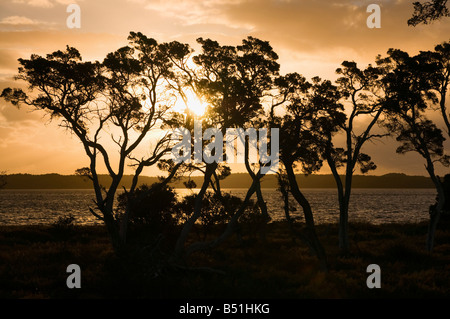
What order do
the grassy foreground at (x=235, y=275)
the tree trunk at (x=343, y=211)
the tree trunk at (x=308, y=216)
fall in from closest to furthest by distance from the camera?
the grassy foreground at (x=235, y=275)
the tree trunk at (x=308, y=216)
the tree trunk at (x=343, y=211)

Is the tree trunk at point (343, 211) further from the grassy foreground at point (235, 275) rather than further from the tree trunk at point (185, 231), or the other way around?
the tree trunk at point (185, 231)

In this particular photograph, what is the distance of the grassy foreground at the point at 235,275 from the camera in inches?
656

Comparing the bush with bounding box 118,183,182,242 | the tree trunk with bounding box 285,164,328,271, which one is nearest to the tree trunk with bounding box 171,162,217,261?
the tree trunk with bounding box 285,164,328,271

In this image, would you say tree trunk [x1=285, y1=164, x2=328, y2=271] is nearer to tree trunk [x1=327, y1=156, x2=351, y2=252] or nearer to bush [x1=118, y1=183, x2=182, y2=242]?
tree trunk [x1=327, y1=156, x2=351, y2=252]

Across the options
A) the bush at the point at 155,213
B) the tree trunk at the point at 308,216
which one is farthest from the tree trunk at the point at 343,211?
the bush at the point at 155,213

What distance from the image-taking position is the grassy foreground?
54.6 feet

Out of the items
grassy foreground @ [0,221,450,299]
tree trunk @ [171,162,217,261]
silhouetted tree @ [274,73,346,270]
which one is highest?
silhouetted tree @ [274,73,346,270]

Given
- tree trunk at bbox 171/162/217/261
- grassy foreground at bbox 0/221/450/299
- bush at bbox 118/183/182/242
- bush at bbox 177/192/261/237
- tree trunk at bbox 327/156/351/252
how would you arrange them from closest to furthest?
1. grassy foreground at bbox 0/221/450/299
2. tree trunk at bbox 171/162/217/261
3. bush at bbox 118/183/182/242
4. tree trunk at bbox 327/156/351/252
5. bush at bbox 177/192/261/237

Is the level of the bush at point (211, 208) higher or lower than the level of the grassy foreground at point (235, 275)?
higher

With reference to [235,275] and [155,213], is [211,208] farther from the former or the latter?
[235,275]

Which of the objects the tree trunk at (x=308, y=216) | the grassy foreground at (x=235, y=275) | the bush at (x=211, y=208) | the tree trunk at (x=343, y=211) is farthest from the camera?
the bush at (x=211, y=208)

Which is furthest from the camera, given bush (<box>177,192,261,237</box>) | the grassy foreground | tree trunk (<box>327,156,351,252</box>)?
bush (<box>177,192,261,237</box>)
